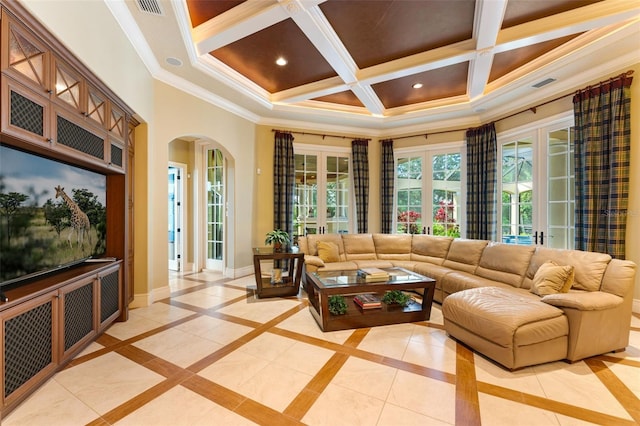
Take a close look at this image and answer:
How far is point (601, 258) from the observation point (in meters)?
2.67

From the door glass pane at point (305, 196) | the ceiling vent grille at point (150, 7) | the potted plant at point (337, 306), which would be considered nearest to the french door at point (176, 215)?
the door glass pane at point (305, 196)

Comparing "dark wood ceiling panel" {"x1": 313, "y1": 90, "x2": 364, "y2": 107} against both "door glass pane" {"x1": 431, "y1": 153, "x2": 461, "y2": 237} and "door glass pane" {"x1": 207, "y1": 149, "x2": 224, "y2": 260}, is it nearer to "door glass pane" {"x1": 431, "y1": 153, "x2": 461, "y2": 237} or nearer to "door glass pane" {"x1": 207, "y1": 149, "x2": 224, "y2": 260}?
"door glass pane" {"x1": 431, "y1": 153, "x2": 461, "y2": 237}

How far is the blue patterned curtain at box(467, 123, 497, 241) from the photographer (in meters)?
4.89

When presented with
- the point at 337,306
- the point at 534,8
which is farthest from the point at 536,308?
the point at 534,8

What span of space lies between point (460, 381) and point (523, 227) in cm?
351

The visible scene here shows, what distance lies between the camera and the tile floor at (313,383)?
1.72m

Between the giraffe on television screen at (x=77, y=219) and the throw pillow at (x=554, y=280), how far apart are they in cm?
441

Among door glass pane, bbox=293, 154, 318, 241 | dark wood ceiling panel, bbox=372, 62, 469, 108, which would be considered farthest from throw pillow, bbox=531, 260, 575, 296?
door glass pane, bbox=293, 154, 318, 241

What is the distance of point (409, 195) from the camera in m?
5.99

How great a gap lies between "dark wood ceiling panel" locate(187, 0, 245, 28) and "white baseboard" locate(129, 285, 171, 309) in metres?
3.36

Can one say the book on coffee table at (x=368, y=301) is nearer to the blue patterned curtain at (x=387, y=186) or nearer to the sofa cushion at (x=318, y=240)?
the sofa cushion at (x=318, y=240)

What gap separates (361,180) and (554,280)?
382 cm

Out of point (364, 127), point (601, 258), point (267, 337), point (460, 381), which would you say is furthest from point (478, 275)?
point (364, 127)

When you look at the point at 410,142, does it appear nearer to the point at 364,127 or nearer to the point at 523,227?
the point at 364,127
